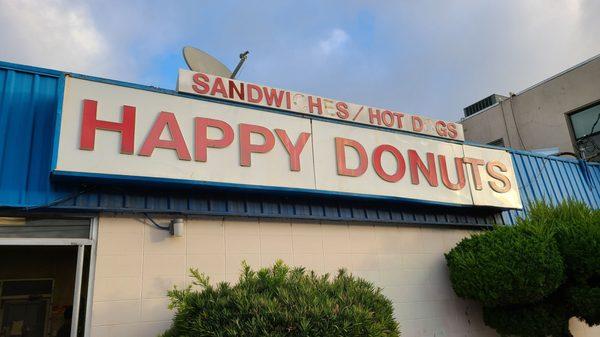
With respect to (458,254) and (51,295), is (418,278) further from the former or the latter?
(51,295)

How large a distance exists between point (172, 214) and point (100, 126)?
1463 millimetres

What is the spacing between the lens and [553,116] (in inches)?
594

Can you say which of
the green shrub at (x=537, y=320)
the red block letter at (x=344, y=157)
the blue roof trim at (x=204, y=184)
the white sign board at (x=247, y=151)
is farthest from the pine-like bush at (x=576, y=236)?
the red block letter at (x=344, y=157)

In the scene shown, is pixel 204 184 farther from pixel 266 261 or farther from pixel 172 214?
pixel 266 261

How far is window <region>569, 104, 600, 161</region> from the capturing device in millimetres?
13984

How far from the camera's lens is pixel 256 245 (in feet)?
22.0

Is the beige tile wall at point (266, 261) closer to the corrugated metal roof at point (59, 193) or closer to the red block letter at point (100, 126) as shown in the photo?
the corrugated metal roof at point (59, 193)

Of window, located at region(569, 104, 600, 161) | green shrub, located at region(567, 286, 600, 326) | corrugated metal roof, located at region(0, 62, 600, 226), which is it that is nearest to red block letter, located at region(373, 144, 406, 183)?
corrugated metal roof, located at region(0, 62, 600, 226)

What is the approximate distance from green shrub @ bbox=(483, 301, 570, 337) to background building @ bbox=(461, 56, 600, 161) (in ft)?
24.9

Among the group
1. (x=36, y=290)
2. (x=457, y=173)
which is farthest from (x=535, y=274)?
(x=36, y=290)

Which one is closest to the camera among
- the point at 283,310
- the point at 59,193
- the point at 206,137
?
the point at 283,310

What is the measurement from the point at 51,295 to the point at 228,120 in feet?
21.0

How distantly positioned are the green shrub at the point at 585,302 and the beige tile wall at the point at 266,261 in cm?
169

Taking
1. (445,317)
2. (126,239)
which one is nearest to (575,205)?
(445,317)
